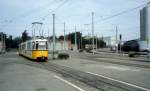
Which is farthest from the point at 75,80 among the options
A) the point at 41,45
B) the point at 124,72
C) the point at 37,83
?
the point at 41,45

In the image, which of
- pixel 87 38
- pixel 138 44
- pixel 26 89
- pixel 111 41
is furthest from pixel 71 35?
pixel 26 89

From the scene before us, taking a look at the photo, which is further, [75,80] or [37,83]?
[75,80]

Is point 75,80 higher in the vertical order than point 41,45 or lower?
lower

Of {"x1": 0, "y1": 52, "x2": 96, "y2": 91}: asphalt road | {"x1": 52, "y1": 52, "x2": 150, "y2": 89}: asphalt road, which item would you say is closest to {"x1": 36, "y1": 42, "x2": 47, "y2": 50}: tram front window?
{"x1": 52, "y1": 52, "x2": 150, "y2": 89}: asphalt road

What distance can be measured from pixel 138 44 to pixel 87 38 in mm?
104362

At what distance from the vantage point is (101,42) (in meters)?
182

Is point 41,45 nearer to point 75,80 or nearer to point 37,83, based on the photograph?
point 75,80

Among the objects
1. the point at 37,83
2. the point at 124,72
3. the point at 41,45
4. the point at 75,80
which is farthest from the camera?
the point at 41,45

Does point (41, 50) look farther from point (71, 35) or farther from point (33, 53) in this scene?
point (71, 35)

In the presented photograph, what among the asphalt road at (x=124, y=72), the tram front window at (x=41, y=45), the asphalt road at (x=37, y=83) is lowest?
the asphalt road at (x=37, y=83)

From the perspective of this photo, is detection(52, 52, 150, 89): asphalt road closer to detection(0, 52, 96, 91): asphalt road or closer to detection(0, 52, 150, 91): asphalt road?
detection(0, 52, 150, 91): asphalt road

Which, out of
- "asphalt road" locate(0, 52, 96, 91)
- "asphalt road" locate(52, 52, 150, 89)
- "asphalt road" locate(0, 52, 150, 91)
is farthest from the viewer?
"asphalt road" locate(52, 52, 150, 89)

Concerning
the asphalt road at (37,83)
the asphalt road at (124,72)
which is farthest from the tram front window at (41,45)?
the asphalt road at (37,83)

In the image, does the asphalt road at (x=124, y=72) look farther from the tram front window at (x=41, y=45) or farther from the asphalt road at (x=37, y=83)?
the tram front window at (x=41, y=45)
